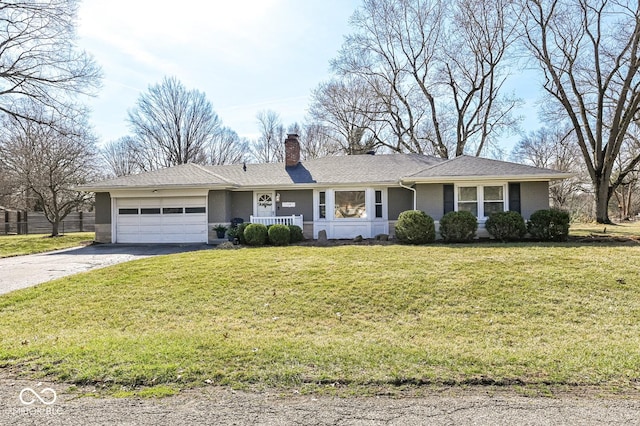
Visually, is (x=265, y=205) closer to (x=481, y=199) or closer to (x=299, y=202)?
(x=299, y=202)

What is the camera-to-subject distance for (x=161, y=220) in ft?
55.3

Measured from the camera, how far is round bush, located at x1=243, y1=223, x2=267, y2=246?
Result: 1435 centimetres

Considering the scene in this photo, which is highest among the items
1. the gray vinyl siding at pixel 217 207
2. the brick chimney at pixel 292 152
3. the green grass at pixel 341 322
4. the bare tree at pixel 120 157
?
the bare tree at pixel 120 157

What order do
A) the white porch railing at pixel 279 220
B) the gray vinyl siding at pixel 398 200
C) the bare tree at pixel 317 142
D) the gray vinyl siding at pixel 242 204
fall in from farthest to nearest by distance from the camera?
the bare tree at pixel 317 142
the gray vinyl siding at pixel 242 204
the gray vinyl siding at pixel 398 200
the white porch railing at pixel 279 220

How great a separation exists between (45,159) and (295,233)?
1869cm

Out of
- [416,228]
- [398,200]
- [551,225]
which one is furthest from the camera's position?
[398,200]

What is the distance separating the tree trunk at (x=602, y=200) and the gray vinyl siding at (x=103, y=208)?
26.4 metres

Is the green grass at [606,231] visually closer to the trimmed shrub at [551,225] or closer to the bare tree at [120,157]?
the trimmed shrub at [551,225]

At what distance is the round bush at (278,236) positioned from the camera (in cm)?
1443

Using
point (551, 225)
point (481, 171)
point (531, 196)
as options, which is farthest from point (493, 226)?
point (531, 196)

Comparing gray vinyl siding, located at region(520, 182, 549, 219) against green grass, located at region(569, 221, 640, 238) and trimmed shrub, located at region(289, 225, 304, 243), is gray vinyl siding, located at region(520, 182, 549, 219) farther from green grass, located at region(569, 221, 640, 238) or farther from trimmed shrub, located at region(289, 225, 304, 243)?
trimmed shrub, located at region(289, 225, 304, 243)

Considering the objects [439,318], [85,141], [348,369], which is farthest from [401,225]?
[85,141]

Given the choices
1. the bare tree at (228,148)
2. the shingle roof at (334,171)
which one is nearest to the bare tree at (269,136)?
the bare tree at (228,148)

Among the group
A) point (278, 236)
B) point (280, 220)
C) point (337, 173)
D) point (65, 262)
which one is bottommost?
point (65, 262)
